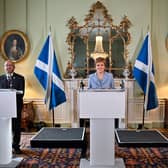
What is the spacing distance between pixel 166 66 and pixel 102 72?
3289 mm

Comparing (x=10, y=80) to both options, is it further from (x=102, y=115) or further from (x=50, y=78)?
(x=102, y=115)

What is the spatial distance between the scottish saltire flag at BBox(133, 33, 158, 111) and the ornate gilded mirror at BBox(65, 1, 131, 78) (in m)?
0.54

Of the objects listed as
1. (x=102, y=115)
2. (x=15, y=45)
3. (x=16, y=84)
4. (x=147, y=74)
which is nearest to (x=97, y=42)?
(x=147, y=74)

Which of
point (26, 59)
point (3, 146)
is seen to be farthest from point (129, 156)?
point (26, 59)

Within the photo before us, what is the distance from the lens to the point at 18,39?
682 cm

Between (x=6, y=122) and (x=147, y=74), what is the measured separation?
343 cm

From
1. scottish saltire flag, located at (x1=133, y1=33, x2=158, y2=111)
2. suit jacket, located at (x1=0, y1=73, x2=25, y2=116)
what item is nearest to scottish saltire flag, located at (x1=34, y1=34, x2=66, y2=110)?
suit jacket, located at (x1=0, y1=73, x2=25, y2=116)

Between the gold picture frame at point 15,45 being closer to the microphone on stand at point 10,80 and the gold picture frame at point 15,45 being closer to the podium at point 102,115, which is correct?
the microphone on stand at point 10,80

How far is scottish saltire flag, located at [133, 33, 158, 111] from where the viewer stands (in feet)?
20.3

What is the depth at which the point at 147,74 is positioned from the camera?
20.3 feet

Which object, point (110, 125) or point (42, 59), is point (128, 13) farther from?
point (110, 125)

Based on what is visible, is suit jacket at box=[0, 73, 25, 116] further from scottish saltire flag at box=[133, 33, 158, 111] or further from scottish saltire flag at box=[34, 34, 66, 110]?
scottish saltire flag at box=[133, 33, 158, 111]

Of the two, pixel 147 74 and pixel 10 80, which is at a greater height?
pixel 147 74

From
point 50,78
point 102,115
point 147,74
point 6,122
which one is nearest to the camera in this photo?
point 102,115
